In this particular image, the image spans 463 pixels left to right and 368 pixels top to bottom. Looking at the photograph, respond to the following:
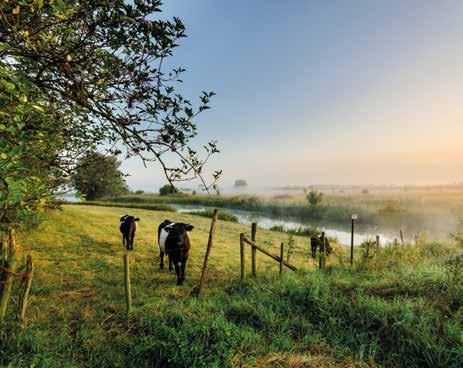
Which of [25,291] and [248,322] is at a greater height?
[25,291]

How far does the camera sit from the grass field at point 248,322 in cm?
396

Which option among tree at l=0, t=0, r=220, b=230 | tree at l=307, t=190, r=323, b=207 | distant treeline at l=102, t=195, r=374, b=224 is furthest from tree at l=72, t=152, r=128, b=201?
tree at l=307, t=190, r=323, b=207

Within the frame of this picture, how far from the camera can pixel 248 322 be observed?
500 cm

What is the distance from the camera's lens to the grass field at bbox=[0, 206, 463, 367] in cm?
396

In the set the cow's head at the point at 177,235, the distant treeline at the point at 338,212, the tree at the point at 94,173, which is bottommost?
the distant treeline at the point at 338,212

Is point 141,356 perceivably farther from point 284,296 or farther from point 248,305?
A: point 284,296

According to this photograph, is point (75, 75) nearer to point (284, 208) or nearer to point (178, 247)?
point (178, 247)

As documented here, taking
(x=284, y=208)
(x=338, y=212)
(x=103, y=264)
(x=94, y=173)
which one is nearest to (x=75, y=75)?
(x=94, y=173)


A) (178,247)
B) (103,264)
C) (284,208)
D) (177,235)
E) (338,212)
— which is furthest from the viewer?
(284,208)

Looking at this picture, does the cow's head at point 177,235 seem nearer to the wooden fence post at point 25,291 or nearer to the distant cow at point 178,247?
the distant cow at point 178,247

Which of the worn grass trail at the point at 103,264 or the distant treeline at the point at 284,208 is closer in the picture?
the worn grass trail at the point at 103,264

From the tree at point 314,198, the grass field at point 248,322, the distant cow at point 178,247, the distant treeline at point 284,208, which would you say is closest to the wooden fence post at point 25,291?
the grass field at point 248,322

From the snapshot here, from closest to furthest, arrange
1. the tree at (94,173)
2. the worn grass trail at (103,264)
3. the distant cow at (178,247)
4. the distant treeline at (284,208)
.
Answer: the tree at (94,173) → the worn grass trail at (103,264) → the distant cow at (178,247) → the distant treeline at (284,208)

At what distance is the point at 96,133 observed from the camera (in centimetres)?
500
